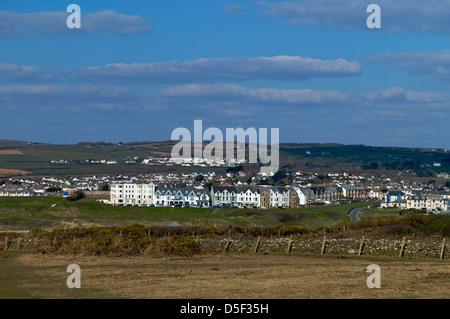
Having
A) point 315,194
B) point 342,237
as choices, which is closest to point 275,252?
point 342,237

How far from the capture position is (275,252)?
35.8 metres

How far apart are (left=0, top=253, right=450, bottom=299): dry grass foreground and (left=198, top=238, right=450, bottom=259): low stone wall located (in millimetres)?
2322

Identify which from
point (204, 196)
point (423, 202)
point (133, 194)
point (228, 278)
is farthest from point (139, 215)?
point (228, 278)

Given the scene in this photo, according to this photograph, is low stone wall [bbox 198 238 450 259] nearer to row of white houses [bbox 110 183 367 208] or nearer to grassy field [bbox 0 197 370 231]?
grassy field [bbox 0 197 370 231]

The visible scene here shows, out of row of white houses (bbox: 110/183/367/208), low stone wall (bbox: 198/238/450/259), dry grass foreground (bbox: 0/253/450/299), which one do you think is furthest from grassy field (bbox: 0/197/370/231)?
dry grass foreground (bbox: 0/253/450/299)

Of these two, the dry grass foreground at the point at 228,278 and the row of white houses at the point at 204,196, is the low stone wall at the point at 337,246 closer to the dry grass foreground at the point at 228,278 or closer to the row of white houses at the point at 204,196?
the dry grass foreground at the point at 228,278

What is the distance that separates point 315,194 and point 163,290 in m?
119

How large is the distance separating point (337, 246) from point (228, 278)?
14.0m

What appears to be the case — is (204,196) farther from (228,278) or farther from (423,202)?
(228,278)

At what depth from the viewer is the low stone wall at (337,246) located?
1329 inches

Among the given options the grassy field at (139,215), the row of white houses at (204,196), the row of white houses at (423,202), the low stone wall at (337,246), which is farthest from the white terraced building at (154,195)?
the low stone wall at (337,246)
